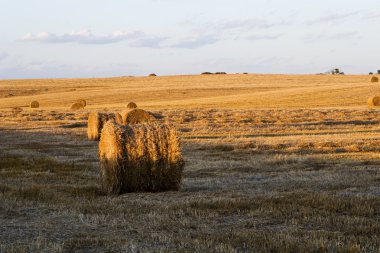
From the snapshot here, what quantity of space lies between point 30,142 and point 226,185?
13788mm

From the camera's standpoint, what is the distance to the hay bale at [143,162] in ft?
43.1

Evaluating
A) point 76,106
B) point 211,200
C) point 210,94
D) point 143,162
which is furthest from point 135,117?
point 210,94

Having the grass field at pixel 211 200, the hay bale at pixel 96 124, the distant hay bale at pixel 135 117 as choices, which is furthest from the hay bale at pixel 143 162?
the distant hay bale at pixel 135 117

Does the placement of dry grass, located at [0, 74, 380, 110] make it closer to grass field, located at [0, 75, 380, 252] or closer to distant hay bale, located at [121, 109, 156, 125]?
distant hay bale, located at [121, 109, 156, 125]

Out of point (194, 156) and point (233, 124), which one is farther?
point (233, 124)

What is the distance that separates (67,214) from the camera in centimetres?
1014

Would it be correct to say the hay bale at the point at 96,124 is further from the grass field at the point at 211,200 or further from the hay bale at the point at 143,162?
the hay bale at the point at 143,162

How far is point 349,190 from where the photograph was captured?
11820 millimetres

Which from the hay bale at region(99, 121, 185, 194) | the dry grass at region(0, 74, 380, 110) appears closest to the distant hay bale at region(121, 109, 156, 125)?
the hay bale at region(99, 121, 185, 194)

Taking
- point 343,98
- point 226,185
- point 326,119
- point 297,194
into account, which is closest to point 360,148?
point 226,185

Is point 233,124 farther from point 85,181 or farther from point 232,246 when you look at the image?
point 232,246

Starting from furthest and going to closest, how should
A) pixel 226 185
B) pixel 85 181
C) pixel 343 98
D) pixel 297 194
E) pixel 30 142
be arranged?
1. pixel 343 98
2. pixel 30 142
3. pixel 85 181
4. pixel 226 185
5. pixel 297 194

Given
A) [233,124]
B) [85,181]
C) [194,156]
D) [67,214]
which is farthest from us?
[233,124]

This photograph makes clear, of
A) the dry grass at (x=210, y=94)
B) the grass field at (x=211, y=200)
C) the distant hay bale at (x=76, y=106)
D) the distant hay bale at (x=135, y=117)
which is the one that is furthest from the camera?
the dry grass at (x=210, y=94)
